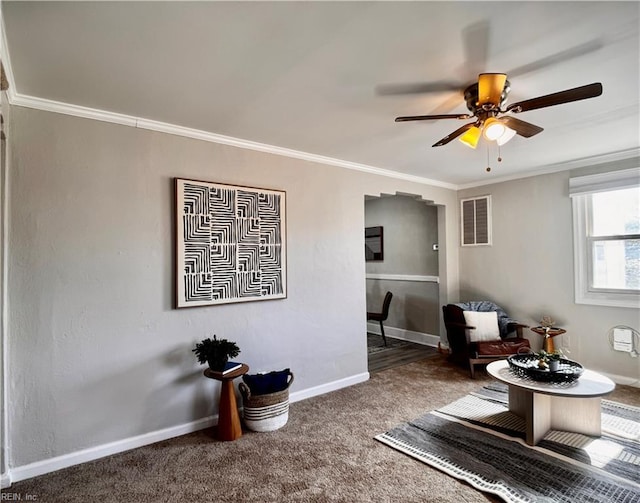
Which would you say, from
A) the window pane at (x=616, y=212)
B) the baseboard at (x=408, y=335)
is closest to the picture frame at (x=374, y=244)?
the baseboard at (x=408, y=335)

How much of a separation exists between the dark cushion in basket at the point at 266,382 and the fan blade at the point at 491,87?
8.13ft

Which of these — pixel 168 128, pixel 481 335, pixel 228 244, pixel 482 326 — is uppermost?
pixel 168 128

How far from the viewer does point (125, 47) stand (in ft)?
5.82

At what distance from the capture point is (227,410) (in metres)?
2.71

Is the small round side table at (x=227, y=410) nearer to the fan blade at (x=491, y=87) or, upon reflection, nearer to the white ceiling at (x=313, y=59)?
the white ceiling at (x=313, y=59)

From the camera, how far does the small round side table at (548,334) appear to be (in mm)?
3938

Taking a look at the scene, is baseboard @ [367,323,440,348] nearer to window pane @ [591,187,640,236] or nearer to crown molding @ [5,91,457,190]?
window pane @ [591,187,640,236]

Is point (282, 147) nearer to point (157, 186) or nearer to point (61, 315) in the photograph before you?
point (157, 186)

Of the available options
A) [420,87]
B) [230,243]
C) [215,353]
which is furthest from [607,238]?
[215,353]

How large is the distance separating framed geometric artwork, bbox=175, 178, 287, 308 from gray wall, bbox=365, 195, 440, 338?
276 centimetres

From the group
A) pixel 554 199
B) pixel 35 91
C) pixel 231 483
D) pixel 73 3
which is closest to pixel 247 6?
pixel 73 3

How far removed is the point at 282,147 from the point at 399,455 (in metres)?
2.70

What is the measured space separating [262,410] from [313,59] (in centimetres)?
245

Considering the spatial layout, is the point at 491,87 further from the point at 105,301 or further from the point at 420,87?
the point at 105,301
